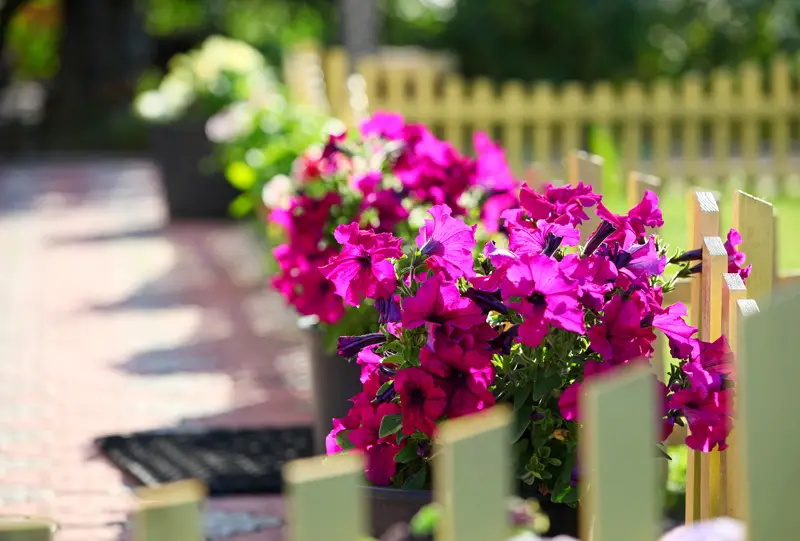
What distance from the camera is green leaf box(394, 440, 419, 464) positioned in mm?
2701

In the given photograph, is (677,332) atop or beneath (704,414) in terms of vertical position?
atop

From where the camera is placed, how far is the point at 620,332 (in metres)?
2.60

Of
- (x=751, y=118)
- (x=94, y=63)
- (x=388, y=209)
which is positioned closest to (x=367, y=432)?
(x=388, y=209)

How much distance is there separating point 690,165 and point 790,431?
9717 millimetres

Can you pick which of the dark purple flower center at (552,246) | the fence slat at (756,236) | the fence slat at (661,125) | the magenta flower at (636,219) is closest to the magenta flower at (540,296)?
the dark purple flower center at (552,246)

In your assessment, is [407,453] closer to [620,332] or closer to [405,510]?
[405,510]

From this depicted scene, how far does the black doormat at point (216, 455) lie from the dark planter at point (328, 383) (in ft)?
0.82

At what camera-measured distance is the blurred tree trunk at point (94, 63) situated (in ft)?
68.0

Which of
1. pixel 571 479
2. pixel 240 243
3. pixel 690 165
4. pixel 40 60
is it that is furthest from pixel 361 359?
pixel 40 60

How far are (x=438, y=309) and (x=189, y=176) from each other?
9.40m

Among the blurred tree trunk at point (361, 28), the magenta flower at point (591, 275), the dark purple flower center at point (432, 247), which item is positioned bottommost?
the magenta flower at point (591, 275)

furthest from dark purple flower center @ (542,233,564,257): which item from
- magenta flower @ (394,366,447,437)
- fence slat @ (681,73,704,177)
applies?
fence slat @ (681,73,704,177)

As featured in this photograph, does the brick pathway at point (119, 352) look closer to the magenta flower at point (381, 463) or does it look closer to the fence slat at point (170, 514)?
the magenta flower at point (381, 463)

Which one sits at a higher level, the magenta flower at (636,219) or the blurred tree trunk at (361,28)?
the blurred tree trunk at (361,28)
